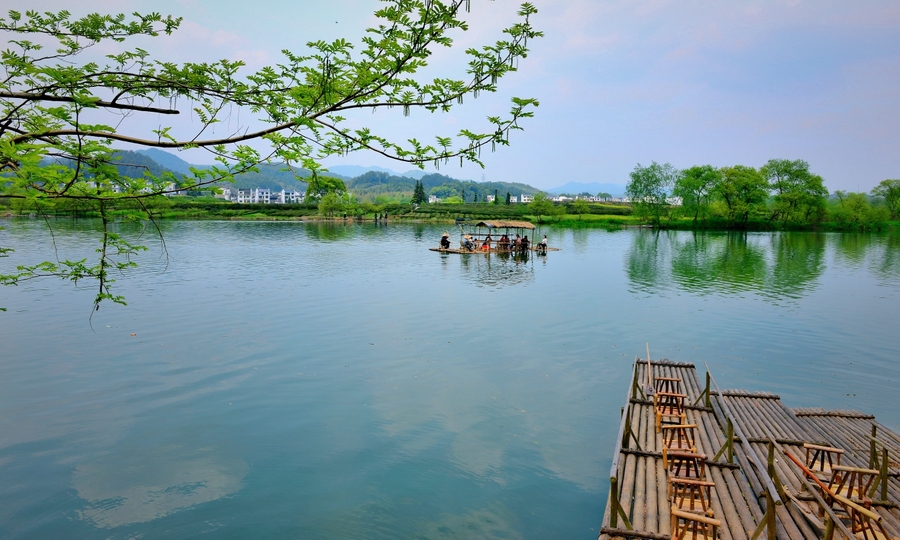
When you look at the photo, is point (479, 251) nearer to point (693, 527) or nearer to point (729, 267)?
point (729, 267)

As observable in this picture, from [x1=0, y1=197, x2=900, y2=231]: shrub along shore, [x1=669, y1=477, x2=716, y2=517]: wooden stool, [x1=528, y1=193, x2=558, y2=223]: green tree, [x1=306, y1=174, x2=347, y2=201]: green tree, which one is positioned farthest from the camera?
[x1=528, y1=193, x2=558, y2=223]: green tree

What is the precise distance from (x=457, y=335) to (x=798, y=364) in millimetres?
12767

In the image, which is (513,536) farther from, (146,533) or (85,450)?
(85,450)

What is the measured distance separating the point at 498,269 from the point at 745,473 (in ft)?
108

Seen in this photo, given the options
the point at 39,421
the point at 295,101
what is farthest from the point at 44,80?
the point at 39,421

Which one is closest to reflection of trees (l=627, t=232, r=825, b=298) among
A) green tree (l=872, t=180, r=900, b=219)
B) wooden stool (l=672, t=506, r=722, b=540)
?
wooden stool (l=672, t=506, r=722, b=540)

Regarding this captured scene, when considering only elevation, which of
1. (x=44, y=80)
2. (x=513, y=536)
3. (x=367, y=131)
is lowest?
(x=513, y=536)

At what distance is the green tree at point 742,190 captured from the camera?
Result: 95.9 meters

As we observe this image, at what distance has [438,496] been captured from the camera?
10133mm

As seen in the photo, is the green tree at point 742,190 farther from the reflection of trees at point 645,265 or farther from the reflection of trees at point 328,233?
the reflection of trees at point 328,233

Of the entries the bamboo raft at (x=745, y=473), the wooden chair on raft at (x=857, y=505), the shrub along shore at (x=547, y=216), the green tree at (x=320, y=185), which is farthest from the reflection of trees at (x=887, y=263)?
the green tree at (x=320, y=185)

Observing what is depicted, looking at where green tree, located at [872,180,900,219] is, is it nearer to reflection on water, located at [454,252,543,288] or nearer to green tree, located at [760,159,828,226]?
green tree, located at [760,159,828,226]

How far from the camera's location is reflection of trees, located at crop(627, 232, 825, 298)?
34.8 meters

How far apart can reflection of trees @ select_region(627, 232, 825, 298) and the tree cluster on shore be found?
3270 centimetres
